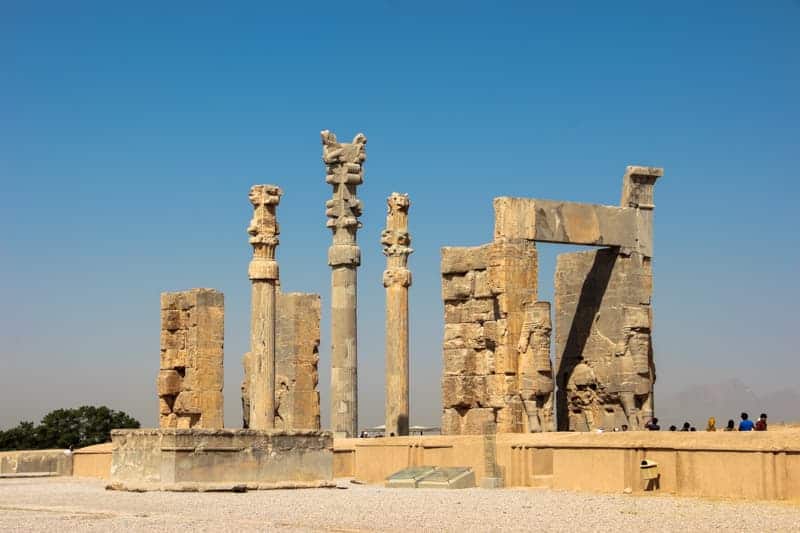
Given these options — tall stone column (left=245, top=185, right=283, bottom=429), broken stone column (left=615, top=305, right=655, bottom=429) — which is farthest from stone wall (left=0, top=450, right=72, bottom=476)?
broken stone column (left=615, top=305, right=655, bottom=429)

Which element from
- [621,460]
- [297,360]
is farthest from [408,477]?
[297,360]

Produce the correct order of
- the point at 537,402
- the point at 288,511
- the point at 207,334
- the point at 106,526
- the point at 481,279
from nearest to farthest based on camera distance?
the point at 106,526 < the point at 288,511 < the point at 537,402 < the point at 481,279 < the point at 207,334

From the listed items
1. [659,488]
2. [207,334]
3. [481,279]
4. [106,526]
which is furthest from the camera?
[207,334]

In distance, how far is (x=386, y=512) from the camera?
50.3ft

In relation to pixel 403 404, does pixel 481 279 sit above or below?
above

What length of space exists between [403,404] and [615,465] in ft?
35.4

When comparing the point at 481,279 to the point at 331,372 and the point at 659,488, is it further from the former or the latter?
the point at 659,488

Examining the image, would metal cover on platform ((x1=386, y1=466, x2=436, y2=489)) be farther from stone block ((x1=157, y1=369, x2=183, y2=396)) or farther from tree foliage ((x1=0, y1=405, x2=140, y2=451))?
tree foliage ((x1=0, y1=405, x2=140, y2=451))

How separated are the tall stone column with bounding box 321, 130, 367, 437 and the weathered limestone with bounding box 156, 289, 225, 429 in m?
2.86

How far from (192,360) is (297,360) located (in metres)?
2.21

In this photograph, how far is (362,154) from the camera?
28.8 m

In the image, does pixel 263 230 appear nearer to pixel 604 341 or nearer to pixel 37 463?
pixel 37 463

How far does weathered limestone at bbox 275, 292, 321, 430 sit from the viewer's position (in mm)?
30484

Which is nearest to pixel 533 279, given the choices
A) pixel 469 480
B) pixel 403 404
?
pixel 403 404
